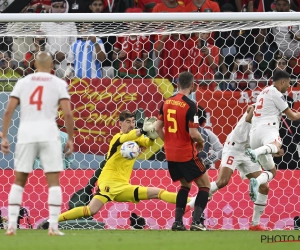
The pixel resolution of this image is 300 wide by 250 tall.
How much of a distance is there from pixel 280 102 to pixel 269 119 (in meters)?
0.32

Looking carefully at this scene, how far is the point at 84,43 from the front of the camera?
1292cm

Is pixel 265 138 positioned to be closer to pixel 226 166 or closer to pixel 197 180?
pixel 226 166

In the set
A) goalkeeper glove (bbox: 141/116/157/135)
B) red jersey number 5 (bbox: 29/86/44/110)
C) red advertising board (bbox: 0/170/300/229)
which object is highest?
red jersey number 5 (bbox: 29/86/44/110)

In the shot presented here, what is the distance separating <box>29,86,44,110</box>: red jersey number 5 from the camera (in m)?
8.32

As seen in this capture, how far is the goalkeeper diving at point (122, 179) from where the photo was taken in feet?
36.1

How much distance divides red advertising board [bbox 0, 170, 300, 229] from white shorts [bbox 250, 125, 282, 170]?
2.95 ft

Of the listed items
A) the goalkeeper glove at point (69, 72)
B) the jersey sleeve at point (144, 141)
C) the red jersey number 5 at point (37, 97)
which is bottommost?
the jersey sleeve at point (144, 141)

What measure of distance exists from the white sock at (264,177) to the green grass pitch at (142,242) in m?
1.16

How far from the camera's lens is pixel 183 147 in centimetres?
1037

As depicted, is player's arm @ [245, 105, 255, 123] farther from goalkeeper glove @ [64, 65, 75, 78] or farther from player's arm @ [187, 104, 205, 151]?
goalkeeper glove @ [64, 65, 75, 78]

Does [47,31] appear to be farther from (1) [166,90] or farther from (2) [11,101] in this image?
(2) [11,101]

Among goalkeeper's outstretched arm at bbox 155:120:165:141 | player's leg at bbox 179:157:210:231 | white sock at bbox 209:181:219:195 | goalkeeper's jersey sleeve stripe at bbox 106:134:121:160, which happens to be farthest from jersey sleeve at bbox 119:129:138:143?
white sock at bbox 209:181:219:195

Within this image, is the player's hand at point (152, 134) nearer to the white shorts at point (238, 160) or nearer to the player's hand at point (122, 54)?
the white shorts at point (238, 160)

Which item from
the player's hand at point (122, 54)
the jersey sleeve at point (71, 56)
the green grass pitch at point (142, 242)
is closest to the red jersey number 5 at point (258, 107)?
the green grass pitch at point (142, 242)
